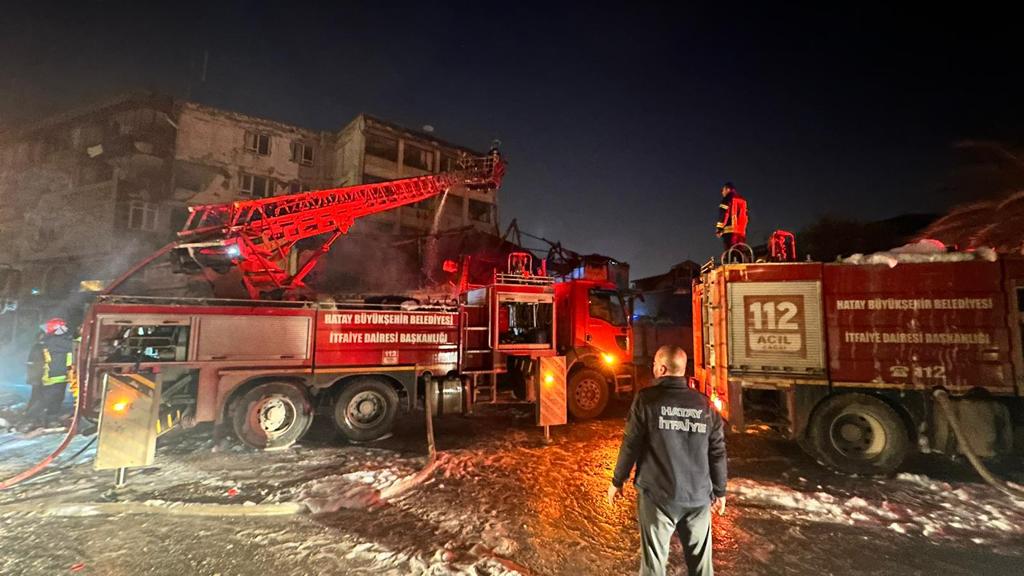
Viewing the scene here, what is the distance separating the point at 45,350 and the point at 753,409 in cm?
1257

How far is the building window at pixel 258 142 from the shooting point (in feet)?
82.8

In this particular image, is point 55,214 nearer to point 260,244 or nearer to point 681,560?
point 260,244

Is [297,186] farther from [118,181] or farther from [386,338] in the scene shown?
[386,338]

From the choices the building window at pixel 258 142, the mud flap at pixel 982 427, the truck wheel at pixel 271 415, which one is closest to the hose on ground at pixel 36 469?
the truck wheel at pixel 271 415

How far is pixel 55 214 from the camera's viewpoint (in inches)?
877

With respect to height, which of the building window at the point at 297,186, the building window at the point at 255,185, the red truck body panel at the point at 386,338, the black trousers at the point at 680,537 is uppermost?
the building window at the point at 297,186

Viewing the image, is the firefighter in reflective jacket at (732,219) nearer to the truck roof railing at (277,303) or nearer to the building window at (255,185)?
the truck roof railing at (277,303)

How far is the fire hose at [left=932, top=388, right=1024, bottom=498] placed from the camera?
516 centimetres

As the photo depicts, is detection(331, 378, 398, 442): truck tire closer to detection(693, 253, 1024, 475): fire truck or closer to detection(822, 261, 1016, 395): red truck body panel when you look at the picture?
detection(693, 253, 1024, 475): fire truck

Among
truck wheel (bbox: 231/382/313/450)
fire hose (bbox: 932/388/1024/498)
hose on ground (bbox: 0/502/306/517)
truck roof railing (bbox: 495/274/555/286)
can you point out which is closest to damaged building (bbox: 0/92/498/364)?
truck roof railing (bbox: 495/274/555/286)

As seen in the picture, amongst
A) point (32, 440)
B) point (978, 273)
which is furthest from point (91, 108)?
point (978, 273)

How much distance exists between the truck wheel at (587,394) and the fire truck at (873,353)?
9.67 feet

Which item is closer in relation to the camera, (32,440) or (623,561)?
(623,561)

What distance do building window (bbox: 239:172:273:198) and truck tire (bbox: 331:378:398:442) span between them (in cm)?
2259
